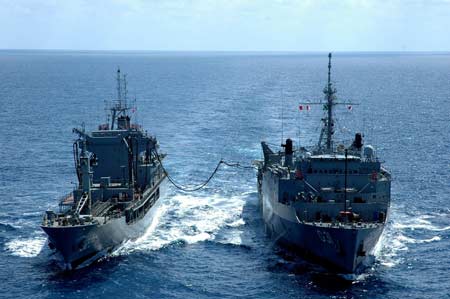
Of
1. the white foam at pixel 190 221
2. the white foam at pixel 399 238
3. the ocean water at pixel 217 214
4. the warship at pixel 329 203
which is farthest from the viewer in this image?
the white foam at pixel 190 221

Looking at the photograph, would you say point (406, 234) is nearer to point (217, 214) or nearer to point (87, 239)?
point (217, 214)

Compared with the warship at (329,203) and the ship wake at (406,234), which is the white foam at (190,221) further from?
the ship wake at (406,234)

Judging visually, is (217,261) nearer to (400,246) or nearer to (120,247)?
(120,247)

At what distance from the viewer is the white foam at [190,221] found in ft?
209

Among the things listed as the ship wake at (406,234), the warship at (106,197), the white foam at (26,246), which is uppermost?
the warship at (106,197)

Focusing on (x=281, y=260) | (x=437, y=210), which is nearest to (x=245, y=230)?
(x=281, y=260)

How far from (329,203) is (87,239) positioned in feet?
72.6

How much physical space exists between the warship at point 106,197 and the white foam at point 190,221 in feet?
4.59

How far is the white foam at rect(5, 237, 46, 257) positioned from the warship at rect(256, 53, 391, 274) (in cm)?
2247

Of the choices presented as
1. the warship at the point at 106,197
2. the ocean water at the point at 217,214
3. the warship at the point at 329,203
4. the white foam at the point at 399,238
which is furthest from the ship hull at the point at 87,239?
the white foam at the point at 399,238

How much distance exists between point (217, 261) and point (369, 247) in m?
13.3

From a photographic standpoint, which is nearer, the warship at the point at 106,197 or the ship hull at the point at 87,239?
the ship hull at the point at 87,239

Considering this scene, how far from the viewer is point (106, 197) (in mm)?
68438

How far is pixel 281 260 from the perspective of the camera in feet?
193
